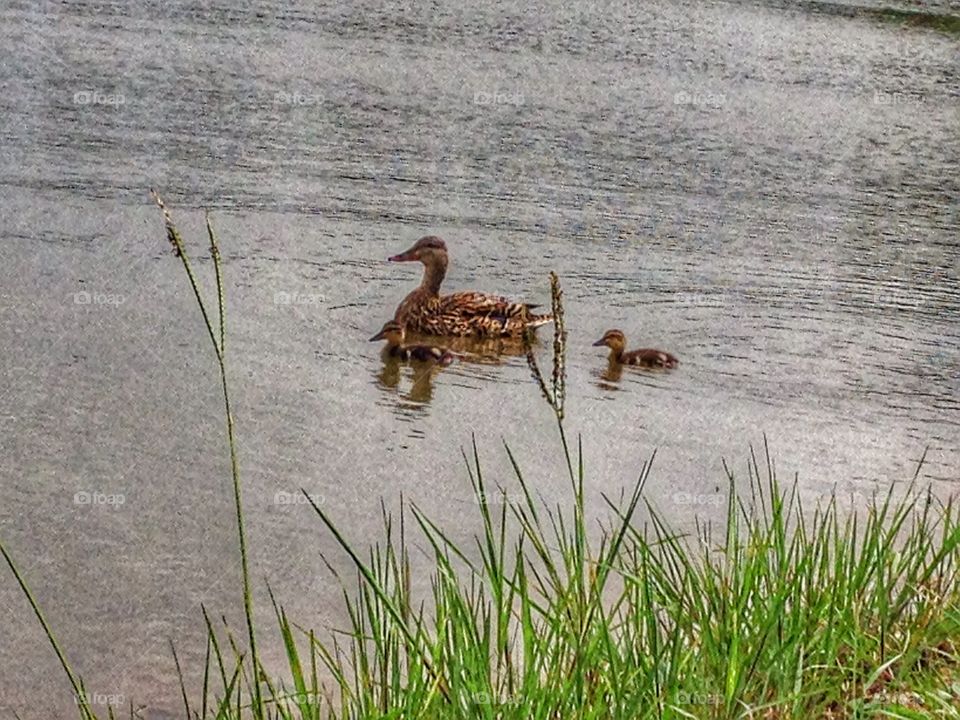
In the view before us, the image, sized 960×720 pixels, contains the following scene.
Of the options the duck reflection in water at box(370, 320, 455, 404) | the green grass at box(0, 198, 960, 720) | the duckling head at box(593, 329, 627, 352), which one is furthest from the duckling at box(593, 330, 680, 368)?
the green grass at box(0, 198, 960, 720)

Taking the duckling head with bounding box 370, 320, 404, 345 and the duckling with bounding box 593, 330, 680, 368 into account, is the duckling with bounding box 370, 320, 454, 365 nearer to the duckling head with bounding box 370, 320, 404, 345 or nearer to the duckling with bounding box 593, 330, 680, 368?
the duckling head with bounding box 370, 320, 404, 345

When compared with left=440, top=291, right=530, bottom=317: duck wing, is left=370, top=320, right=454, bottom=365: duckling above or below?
below

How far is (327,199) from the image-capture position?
60.0 inches

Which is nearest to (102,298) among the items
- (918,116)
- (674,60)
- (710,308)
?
(710,308)

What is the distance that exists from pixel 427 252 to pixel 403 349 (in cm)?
15

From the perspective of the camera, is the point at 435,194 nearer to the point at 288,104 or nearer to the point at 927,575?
the point at 288,104

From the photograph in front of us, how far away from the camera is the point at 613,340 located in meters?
1.43

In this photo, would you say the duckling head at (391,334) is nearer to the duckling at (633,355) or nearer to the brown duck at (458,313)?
the brown duck at (458,313)

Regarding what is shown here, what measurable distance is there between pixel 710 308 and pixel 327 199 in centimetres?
42

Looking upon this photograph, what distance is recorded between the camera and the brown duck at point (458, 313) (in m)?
1.38

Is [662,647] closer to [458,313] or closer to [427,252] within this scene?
[458,313]

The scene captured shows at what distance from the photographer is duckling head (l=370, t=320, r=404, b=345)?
1384mm

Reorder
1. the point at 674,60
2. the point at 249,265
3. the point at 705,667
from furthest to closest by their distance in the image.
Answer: the point at 674,60
the point at 249,265
the point at 705,667

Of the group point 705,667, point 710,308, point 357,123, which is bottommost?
point 705,667
